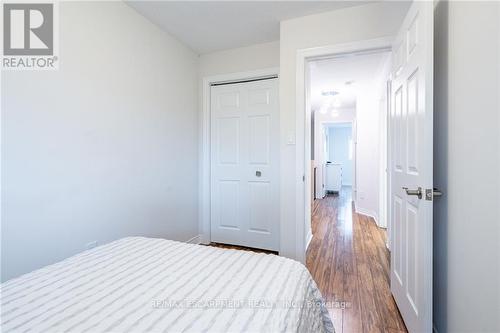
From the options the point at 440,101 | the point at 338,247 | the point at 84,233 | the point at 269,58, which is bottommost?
the point at 338,247

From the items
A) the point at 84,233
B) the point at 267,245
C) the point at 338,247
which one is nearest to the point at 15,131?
the point at 84,233

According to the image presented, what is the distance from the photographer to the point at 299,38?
7.16ft

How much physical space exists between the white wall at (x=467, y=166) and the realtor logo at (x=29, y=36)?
2.25 metres

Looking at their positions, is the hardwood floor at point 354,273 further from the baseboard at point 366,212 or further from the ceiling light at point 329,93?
the ceiling light at point 329,93

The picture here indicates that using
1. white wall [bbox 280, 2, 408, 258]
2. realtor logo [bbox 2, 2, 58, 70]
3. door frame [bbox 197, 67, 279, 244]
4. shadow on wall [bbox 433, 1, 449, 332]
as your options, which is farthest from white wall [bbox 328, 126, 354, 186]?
realtor logo [bbox 2, 2, 58, 70]

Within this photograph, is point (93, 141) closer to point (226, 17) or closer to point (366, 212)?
point (226, 17)

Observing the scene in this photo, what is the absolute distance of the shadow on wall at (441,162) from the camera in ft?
4.07

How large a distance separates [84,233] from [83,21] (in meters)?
1.50

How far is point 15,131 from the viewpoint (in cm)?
132

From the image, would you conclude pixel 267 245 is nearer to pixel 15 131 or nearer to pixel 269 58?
pixel 269 58

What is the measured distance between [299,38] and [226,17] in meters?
0.70

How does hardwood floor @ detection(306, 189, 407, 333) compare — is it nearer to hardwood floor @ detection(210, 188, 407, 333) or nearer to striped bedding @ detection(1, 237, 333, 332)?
hardwood floor @ detection(210, 188, 407, 333)

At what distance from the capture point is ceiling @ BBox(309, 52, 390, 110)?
10.2 ft

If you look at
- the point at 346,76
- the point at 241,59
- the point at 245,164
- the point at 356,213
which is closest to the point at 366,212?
the point at 356,213
